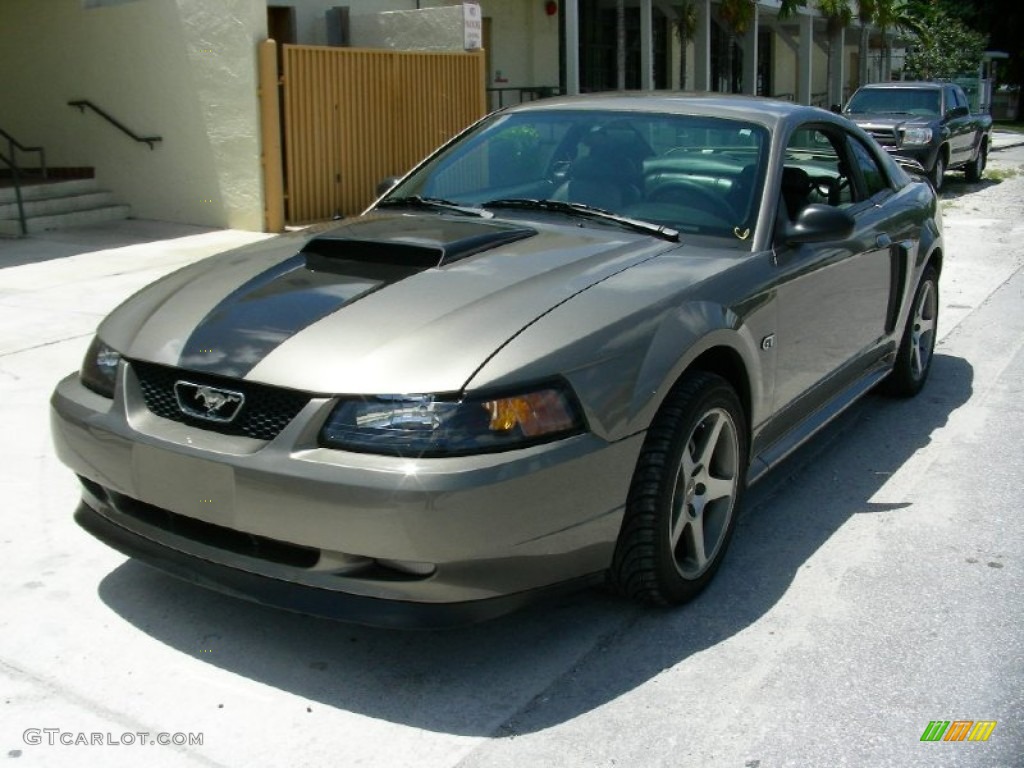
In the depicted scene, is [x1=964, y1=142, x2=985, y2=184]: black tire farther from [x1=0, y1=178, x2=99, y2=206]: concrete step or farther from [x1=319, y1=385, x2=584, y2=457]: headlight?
[x1=319, y1=385, x2=584, y2=457]: headlight

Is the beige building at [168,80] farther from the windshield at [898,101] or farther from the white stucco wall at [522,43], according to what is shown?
the windshield at [898,101]

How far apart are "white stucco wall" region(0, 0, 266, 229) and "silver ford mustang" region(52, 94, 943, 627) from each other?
26.6 ft

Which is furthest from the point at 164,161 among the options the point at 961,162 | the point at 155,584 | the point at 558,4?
the point at 961,162

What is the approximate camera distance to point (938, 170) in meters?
17.9

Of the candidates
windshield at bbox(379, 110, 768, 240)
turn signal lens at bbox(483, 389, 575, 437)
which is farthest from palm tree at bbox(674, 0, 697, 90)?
turn signal lens at bbox(483, 389, 575, 437)

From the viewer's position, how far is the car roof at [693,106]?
4.68 meters

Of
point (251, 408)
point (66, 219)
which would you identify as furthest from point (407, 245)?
point (66, 219)

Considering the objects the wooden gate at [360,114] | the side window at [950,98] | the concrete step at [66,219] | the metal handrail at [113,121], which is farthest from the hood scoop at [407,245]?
the side window at [950,98]

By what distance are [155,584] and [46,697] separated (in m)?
0.71

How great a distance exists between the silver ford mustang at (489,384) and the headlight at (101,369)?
0.04ft

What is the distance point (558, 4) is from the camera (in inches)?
757

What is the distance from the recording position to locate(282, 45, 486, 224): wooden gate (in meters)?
12.4

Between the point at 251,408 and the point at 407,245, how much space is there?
965 millimetres

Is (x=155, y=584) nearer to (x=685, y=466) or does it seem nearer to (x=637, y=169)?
(x=685, y=466)
